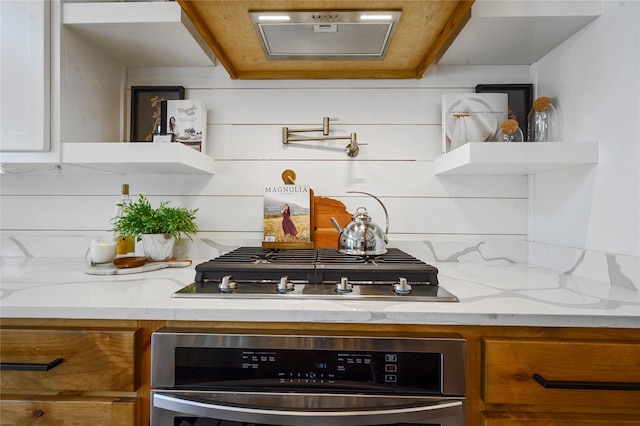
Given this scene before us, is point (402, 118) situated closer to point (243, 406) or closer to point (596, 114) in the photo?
point (596, 114)

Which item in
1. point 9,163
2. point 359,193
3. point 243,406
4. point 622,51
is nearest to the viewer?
point 243,406

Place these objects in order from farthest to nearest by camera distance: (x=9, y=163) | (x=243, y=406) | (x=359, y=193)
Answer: (x=359, y=193)
(x=9, y=163)
(x=243, y=406)

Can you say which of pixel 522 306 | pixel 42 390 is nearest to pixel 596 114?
pixel 522 306

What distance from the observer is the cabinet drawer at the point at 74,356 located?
774 millimetres

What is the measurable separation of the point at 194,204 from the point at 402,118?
101 centimetres

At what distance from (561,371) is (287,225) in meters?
0.98

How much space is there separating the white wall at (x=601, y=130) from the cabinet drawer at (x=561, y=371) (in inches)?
16.8

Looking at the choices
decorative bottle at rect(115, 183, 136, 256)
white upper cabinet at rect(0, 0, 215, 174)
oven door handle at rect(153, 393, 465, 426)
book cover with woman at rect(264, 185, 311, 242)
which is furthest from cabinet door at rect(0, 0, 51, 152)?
oven door handle at rect(153, 393, 465, 426)

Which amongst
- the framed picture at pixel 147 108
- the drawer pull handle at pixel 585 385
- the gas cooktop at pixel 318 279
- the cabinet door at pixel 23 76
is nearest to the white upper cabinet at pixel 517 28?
the gas cooktop at pixel 318 279

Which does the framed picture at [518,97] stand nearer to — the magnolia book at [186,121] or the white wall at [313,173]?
the white wall at [313,173]

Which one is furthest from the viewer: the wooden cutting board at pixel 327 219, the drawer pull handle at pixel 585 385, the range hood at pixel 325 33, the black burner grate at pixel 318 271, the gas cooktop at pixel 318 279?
the wooden cutting board at pixel 327 219

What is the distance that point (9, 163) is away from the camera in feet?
3.87

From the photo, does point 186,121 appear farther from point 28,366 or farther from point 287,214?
point 28,366

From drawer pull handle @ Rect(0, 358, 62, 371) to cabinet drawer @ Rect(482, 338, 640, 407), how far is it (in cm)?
97
